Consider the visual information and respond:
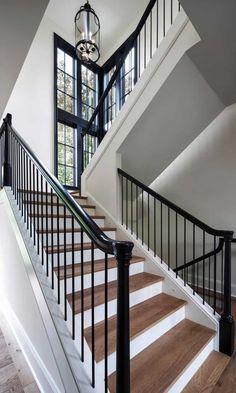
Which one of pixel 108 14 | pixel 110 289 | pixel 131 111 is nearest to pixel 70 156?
pixel 131 111

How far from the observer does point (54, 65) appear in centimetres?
486

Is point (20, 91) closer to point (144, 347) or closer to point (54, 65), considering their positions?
point (54, 65)

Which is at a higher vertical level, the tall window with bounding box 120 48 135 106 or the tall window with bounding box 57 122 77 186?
the tall window with bounding box 120 48 135 106

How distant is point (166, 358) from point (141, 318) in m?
0.33

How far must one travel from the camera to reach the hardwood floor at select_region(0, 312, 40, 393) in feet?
5.13

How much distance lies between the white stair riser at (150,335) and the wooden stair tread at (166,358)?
3 centimetres

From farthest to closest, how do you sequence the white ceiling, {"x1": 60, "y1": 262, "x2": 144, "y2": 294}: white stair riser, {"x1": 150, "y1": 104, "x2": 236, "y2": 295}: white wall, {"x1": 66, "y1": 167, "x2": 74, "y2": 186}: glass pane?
{"x1": 66, "y1": 167, "x2": 74, "y2": 186}: glass pane < the white ceiling < {"x1": 150, "y1": 104, "x2": 236, "y2": 295}: white wall < {"x1": 60, "y1": 262, "x2": 144, "y2": 294}: white stair riser

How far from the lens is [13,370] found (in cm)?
174

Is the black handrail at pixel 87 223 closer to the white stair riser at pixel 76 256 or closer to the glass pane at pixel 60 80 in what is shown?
the white stair riser at pixel 76 256

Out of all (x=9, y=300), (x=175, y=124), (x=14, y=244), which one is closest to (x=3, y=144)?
(x=14, y=244)

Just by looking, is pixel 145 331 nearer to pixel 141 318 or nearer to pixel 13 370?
pixel 141 318

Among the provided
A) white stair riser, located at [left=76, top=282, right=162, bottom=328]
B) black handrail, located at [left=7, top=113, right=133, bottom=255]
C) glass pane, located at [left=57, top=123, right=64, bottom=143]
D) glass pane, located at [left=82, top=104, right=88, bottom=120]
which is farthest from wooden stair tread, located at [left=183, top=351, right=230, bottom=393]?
glass pane, located at [left=82, top=104, right=88, bottom=120]

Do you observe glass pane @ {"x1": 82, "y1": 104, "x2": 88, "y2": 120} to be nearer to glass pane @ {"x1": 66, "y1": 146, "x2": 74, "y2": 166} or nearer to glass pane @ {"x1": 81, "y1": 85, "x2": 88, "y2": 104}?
glass pane @ {"x1": 81, "y1": 85, "x2": 88, "y2": 104}

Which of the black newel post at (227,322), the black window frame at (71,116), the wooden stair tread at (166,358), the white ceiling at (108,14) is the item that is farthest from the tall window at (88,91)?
the wooden stair tread at (166,358)
